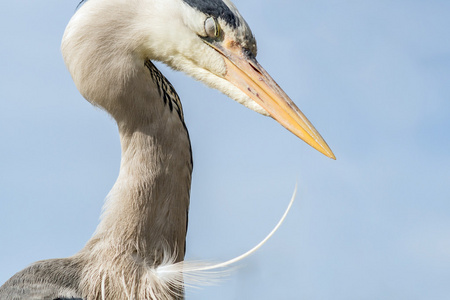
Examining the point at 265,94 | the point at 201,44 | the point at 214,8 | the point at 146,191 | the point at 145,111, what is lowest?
the point at 146,191

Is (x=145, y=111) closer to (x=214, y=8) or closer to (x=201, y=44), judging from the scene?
(x=201, y=44)

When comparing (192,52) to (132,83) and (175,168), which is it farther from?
(175,168)

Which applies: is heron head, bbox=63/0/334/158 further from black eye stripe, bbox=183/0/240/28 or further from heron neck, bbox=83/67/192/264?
heron neck, bbox=83/67/192/264

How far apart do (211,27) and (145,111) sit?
47 centimetres

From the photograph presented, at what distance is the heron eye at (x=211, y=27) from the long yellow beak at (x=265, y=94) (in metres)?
0.06

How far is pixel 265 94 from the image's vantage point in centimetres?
315

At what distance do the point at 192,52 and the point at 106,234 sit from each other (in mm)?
897

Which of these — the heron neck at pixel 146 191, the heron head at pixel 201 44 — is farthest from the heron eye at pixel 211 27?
the heron neck at pixel 146 191

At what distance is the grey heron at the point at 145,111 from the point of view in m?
2.99

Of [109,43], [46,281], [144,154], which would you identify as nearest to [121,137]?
[144,154]

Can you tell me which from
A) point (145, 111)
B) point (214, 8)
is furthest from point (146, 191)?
point (214, 8)

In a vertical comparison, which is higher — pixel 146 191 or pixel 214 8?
pixel 214 8

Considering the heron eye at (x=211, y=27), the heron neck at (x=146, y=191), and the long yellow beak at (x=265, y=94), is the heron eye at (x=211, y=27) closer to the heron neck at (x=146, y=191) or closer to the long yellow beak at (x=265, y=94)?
the long yellow beak at (x=265, y=94)

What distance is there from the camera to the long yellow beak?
3.12 meters
